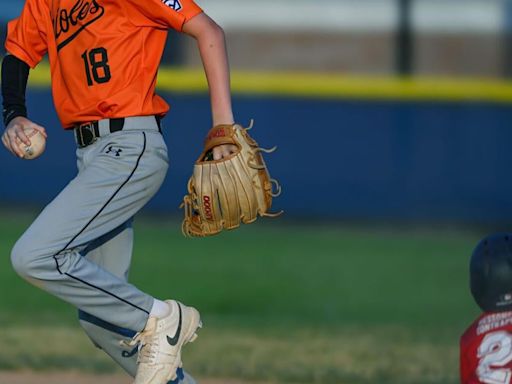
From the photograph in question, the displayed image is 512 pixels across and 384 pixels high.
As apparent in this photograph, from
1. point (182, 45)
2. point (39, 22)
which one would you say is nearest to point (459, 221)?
point (182, 45)

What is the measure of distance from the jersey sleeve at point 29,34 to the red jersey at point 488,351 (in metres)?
2.01

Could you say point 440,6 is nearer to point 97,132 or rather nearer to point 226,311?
point 226,311

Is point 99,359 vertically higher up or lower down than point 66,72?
lower down

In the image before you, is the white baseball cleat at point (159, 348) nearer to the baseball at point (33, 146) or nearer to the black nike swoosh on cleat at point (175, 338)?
the black nike swoosh on cleat at point (175, 338)

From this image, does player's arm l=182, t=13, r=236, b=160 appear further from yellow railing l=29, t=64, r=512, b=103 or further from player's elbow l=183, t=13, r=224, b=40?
yellow railing l=29, t=64, r=512, b=103

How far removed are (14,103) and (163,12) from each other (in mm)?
662

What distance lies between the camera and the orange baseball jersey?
4.31 metres

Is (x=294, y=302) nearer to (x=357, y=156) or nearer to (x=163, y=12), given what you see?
(x=357, y=156)

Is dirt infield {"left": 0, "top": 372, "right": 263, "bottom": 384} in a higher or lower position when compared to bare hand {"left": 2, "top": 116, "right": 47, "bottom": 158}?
lower

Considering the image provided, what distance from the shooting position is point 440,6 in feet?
37.5

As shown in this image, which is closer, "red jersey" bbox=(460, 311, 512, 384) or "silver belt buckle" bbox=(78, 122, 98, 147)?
"red jersey" bbox=(460, 311, 512, 384)

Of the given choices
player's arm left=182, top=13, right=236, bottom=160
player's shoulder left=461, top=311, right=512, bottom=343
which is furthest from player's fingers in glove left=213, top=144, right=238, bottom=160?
player's shoulder left=461, top=311, right=512, bottom=343

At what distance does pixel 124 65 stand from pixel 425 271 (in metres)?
5.47

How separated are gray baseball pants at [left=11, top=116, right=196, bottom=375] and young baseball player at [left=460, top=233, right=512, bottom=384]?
1249mm
